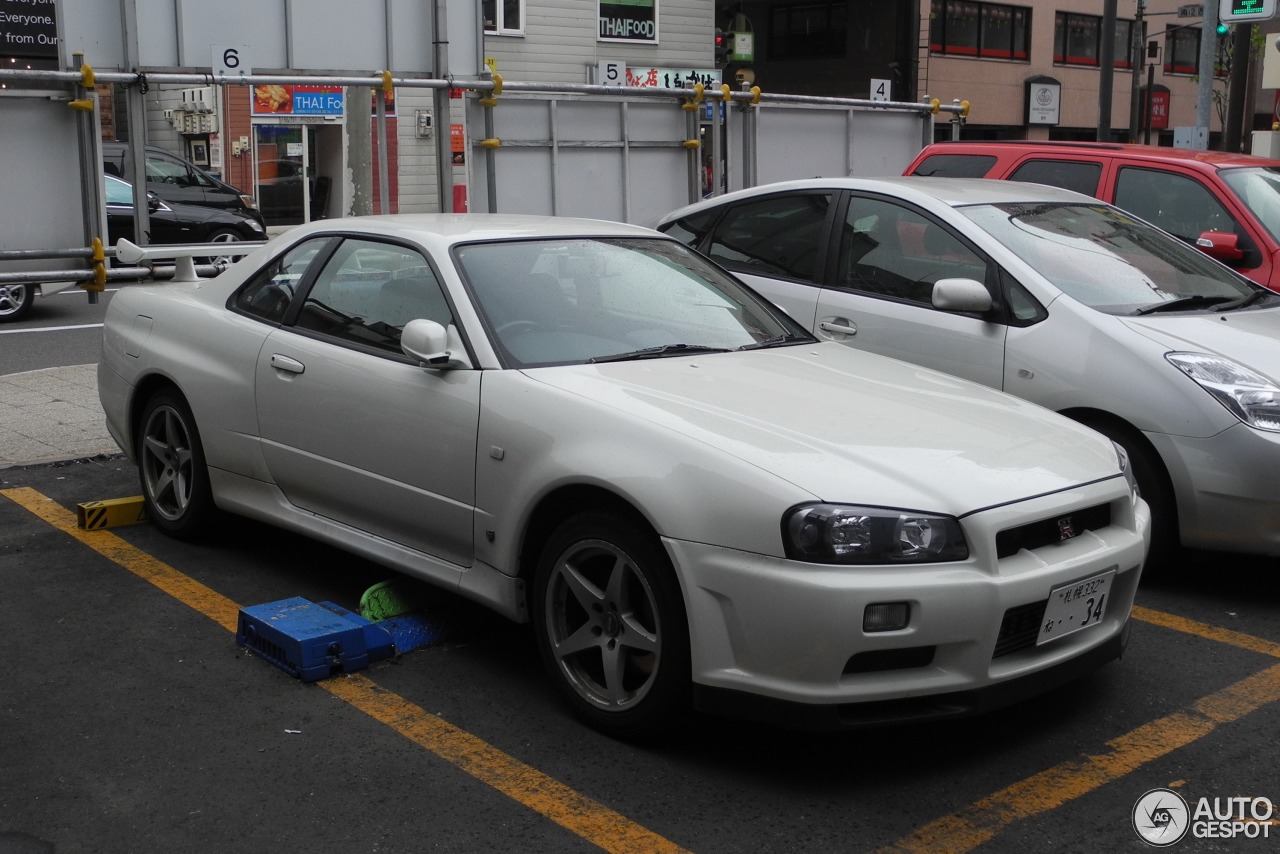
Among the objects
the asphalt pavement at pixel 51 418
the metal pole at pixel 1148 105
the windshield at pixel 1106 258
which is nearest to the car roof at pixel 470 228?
the windshield at pixel 1106 258

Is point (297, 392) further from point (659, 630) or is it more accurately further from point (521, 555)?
point (659, 630)

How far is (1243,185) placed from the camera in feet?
26.3

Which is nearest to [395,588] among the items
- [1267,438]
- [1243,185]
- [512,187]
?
[1267,438]

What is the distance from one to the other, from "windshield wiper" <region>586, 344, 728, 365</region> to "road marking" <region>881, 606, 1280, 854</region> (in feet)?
5.88

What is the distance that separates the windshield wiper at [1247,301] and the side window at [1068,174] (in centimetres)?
182

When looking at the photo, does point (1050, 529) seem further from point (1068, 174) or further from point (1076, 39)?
point (1076, 39)

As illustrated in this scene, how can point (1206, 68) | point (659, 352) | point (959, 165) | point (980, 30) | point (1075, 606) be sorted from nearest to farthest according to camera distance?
point (1075, 606), point (659, 352), point (959, 165), point (1206, 68), point (980, 30)

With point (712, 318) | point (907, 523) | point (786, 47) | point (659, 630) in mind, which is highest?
point (786, 47)

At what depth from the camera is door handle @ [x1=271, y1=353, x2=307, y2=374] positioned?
5164mm

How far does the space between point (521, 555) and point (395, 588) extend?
0.96m

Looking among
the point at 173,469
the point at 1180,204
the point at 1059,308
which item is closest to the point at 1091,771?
the point at 1059,308

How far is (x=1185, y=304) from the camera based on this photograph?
607cm

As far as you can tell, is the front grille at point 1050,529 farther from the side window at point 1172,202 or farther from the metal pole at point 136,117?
the metal pole at point 136,117

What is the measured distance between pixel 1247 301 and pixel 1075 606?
306 centimetres
